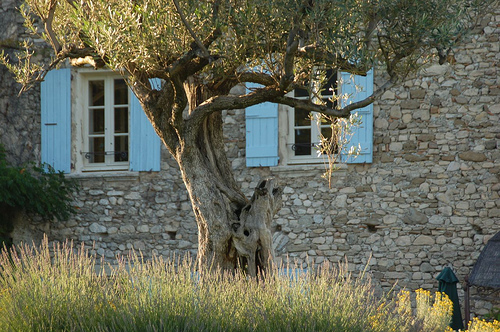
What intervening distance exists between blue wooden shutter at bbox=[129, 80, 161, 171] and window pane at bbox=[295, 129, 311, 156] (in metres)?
1.95

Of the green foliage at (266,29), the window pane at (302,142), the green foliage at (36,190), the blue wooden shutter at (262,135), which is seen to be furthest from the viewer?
the window pane at (302,142)

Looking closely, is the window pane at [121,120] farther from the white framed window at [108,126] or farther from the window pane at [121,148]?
the window pane at [121,148]

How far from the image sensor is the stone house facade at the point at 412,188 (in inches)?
350

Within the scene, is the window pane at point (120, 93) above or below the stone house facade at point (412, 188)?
above

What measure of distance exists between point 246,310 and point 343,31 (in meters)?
2.26

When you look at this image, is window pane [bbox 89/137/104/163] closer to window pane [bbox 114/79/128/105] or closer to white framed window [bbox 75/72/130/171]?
white framed window [bbox 75/72/130/171]

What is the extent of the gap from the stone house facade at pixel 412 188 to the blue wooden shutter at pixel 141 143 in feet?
2.10

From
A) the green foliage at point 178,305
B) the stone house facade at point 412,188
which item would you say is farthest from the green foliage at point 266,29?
the stone house facade at point 412,188

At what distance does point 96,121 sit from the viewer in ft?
33.8

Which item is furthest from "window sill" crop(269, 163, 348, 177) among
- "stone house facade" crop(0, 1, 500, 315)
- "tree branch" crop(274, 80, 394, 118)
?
"tree branch" crop(274, 80, 394, 118)

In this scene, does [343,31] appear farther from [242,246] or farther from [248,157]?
[248,157]

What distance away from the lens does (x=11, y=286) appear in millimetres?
5477

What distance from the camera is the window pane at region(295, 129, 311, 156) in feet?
31.3

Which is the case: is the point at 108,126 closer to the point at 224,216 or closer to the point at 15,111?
the point at 15,111
